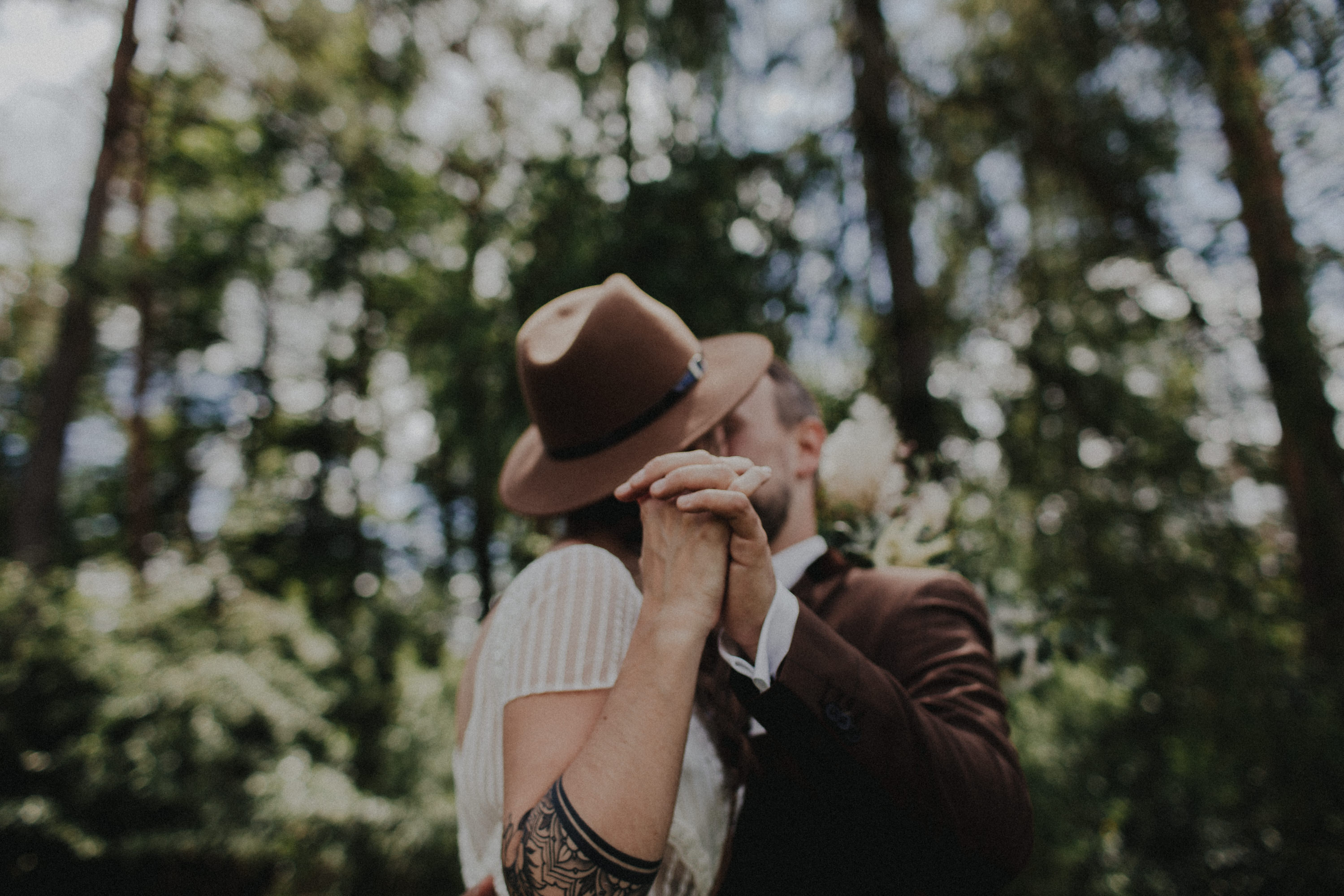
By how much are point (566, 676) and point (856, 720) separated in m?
0.49

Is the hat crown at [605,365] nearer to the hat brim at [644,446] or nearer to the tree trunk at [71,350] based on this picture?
the hat brim at [644,446]

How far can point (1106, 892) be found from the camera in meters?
5.23

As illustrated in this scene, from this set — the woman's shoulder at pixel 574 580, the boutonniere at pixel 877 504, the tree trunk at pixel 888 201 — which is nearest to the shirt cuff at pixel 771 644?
the woman's shoulder at pixel 574 580

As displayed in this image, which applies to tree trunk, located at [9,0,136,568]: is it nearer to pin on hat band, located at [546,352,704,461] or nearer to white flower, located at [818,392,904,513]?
pin on hat band, located at [546,352,704,461]

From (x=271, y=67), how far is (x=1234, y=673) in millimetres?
11998

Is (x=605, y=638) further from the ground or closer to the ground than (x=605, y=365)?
closer to the ground

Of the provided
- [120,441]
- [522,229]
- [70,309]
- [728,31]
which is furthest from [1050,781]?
[120,441]

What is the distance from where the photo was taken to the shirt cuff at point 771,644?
1.15 meters

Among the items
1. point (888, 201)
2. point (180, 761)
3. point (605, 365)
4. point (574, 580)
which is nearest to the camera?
point (574, 580)

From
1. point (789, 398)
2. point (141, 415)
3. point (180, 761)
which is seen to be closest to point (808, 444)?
point (789, 398)

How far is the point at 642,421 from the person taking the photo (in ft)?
5.12

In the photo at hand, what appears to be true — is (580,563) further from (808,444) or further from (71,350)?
(71,350)

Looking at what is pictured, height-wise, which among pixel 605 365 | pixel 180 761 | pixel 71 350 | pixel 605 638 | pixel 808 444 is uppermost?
pixel 71 350

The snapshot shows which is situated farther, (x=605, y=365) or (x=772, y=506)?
(x=772, y=506)
